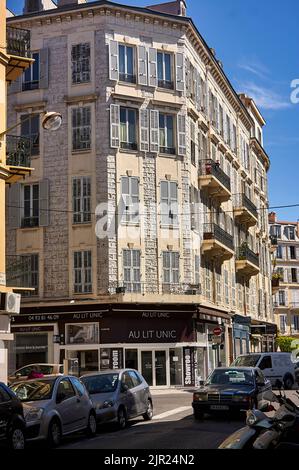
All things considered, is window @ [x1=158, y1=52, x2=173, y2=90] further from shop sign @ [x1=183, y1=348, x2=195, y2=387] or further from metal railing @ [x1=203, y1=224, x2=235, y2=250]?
shop sign @ [x1=183, y1=348, x2=195, y2=387]

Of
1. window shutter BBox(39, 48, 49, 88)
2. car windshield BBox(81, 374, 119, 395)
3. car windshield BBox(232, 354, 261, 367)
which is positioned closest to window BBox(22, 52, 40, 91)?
window shutter BBox(39, 48, 49, 88)

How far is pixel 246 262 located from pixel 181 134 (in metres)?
14.1

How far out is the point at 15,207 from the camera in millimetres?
37281

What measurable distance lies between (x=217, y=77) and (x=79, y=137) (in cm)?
1354

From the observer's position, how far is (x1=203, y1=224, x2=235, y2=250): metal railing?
134 feet

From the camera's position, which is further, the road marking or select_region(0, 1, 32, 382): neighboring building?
select_region(0, 1, 32, 382): neighboring building

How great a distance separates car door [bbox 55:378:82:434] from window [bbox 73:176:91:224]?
70.0 feet

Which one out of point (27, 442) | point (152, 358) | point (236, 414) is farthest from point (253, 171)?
point (27, 442)

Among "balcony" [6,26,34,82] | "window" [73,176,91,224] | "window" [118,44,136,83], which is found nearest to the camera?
"balcony" [6,26,34,82]

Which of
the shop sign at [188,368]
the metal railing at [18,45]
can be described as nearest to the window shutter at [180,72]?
the shop sign at [188,368]

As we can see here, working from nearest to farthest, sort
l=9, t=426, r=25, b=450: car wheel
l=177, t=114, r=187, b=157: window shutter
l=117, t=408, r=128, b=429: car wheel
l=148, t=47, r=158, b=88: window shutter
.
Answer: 1. l=9, t=426, r=25, b=450: car wheel
2. l=117, t=408, r=128, b=429: car wheel
3. l=148, t=47, r=158, b=88: window shutter
4. l=177, t=114, r=187, b=157: window shutter

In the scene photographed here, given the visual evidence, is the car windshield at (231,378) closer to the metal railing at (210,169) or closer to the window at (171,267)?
the window at (171,267)

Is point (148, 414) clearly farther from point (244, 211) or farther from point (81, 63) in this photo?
point (244, 211)

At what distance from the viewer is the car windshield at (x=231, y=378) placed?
19.4m
